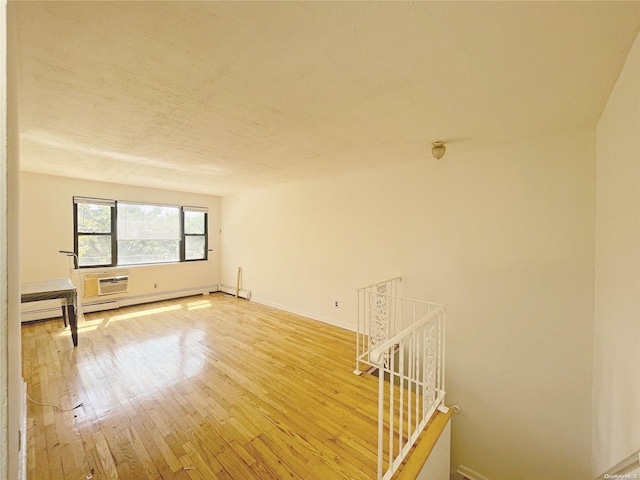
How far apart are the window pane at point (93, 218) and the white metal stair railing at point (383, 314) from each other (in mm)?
5108

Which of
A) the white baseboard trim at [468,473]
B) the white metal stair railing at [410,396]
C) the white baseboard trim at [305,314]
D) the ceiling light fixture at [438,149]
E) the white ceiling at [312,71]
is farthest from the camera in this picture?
the white baseboard trim at [305,314]

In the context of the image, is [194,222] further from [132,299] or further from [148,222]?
[132,299]

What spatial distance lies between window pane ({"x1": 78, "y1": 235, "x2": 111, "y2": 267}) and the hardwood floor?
1.29 meters

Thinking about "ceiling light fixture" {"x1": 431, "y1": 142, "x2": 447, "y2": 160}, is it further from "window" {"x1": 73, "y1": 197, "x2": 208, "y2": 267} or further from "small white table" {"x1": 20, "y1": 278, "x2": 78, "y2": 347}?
"window" {"x1": 73, "y1": 197, "x2": 208, "y2": 267}

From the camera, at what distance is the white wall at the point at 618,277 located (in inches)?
52.6

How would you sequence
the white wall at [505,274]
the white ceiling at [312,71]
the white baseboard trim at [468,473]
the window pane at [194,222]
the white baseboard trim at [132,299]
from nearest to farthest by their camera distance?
1. the white ceiling at [312,71]
2. the white wall at [505,274]
3. the white baseboard trim at [468,473]
4. the white baseboard trim at [132,299]
5. the window pane at [194,222]

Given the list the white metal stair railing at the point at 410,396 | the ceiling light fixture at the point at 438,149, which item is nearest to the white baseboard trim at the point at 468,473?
the white metal stair railing at the point at 410,396

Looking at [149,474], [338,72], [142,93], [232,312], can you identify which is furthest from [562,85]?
[232,312]

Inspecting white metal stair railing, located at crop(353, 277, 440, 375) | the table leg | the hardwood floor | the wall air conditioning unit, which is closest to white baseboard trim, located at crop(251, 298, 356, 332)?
the hardwood floor

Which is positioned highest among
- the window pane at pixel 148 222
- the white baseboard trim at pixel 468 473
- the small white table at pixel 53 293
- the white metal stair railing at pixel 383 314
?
the window pane at pixel 148 222

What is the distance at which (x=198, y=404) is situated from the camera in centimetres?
231

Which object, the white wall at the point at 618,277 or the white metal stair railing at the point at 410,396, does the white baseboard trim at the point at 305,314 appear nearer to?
the white metal stair railing at the point at 410,396

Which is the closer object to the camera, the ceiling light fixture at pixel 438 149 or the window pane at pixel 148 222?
the ceiling light fixture at pixel 438 149

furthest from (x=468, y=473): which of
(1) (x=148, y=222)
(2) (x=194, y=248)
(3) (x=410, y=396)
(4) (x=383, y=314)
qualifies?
(1) (x=148, y=222)
